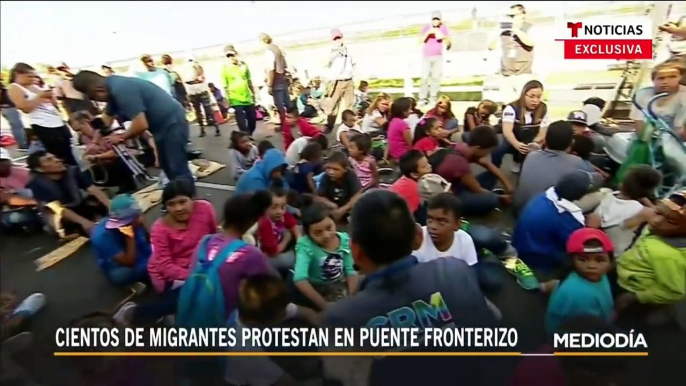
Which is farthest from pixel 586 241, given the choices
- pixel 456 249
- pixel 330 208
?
pixel 330 208

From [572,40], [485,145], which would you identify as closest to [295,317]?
[485,145]

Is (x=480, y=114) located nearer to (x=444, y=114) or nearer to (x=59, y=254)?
(x=444, y=114)

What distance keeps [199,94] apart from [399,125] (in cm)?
54

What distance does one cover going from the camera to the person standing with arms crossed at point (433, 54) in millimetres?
1481

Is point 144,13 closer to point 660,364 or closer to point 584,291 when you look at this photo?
point 584,291

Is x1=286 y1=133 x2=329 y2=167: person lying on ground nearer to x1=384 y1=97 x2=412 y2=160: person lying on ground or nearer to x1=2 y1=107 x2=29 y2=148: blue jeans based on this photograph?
x1=384 y1=97 x2=412 y2=160: person lying on ground

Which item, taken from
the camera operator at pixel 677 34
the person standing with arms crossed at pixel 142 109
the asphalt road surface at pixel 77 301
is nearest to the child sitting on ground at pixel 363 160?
the asphalt road surface at pixel 77 301

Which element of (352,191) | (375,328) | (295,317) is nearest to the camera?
(375,328)

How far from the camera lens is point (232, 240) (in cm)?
133

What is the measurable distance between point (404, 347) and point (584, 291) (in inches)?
19.7

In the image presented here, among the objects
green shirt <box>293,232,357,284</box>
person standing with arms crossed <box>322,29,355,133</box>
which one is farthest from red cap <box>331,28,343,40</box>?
green shirt <box>293,232,357,284</box>

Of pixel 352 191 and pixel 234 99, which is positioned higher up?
pixel 234 99

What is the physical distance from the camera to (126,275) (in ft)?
4.72

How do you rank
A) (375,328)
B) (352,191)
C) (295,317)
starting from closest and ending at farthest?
1. (375,328)
2. (295,317)
3. (352,191)
